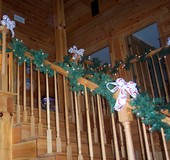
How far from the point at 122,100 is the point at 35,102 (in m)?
3.41

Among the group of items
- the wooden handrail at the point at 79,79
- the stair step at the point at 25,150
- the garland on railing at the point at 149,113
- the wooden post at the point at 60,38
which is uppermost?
the wooden post at the point at 60,38

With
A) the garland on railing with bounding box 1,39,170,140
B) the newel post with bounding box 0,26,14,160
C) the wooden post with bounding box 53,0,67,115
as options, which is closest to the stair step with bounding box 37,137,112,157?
the newel post with bounding box 0,26,14,160

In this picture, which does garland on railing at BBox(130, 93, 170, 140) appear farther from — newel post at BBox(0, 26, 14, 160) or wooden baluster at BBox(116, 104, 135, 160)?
newel post at BBox(0, 26, 14, 160)

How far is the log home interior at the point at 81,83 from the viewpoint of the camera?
2338 millimetres

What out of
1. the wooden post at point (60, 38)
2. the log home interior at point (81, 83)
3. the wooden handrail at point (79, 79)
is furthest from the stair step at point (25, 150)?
the wooden post at point (60, 38)

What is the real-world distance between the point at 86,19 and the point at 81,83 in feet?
12.5

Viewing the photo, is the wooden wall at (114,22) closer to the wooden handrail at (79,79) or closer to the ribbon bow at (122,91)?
the wooden handrail at (79,79)

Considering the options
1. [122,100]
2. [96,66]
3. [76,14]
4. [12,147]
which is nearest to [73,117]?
[96,66]

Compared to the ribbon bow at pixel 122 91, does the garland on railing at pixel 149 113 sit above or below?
below

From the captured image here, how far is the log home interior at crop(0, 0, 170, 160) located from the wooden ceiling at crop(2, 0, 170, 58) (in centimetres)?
2

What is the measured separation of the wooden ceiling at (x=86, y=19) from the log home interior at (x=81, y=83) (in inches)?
0.8

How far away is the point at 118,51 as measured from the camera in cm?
527

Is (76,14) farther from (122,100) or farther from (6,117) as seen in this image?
(122,100)

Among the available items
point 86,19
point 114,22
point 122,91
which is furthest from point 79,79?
point 86,19
